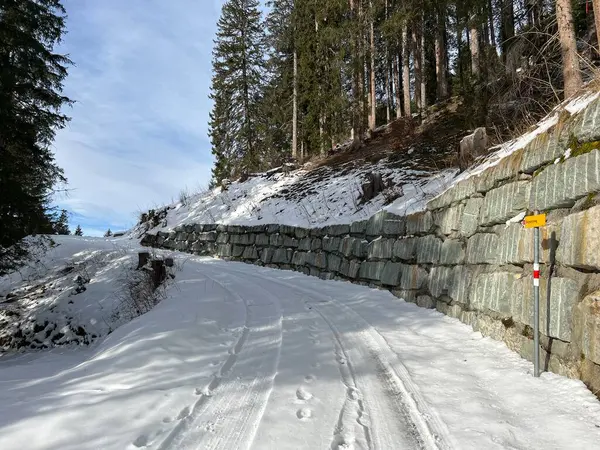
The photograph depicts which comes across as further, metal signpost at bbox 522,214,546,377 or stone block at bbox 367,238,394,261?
stone block at bbox 367,238,394,261

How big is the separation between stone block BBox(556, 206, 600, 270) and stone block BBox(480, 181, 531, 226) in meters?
0.97

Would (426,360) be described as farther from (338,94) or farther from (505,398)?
(338,94)

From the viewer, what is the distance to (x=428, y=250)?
22.8 feet

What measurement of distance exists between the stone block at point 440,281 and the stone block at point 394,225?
60.8 inches

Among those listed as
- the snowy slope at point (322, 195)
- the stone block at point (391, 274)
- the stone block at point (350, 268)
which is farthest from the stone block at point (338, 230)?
the stone block at point (391, 274)

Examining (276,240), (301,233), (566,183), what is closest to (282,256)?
(276,240)

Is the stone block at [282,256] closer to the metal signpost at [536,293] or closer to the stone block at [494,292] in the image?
the stone block at [494,292]

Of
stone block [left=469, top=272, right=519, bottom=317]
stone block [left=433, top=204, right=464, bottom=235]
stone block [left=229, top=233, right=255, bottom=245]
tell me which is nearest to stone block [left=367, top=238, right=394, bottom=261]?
stone block [left=433, top=204, right=464, bottom=235]

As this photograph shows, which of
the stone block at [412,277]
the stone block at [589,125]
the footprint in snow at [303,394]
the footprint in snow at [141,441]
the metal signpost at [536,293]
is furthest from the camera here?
the stone block at [412,277]

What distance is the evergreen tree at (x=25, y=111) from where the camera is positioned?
9.47m

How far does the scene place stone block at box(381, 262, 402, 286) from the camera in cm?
789

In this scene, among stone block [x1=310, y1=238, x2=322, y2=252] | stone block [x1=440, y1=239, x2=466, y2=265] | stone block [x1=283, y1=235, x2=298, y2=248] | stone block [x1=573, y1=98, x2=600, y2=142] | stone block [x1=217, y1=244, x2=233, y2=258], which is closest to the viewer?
stone block [x1=573, y1=98, x2=600, y2=142]

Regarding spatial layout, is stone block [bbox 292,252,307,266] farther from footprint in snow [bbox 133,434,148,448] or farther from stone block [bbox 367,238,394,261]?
footprint in snow [bbox 133,434,148,448]

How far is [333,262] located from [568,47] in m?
7.01
